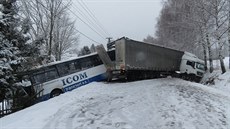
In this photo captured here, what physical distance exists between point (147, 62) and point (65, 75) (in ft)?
25.8

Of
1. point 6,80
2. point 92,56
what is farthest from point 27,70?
point 92,56

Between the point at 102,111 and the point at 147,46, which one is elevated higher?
the point at 147,46

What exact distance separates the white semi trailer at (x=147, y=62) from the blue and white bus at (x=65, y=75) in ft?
3.21

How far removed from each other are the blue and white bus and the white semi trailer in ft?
3.21

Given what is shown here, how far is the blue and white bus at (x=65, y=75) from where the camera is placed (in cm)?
2492

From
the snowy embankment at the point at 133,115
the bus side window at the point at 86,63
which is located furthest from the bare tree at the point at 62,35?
the snowy embankment at the point at 133,115

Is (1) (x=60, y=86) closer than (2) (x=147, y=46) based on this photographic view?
Yes

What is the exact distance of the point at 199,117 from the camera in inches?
404

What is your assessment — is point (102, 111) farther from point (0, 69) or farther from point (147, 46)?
point (147, 46)

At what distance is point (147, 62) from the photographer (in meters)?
29.5

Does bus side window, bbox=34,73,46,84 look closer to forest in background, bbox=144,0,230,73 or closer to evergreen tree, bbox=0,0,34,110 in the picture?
evergreen tree, bbox=0,0,34,110

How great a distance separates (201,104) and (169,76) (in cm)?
2080

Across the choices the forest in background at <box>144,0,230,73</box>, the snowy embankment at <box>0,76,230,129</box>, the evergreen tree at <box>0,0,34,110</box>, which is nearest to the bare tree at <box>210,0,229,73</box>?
the forest in background at <box>144,0,230,73</box>

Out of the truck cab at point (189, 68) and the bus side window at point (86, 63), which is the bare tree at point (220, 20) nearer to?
the truck cab at point (189, 68)
